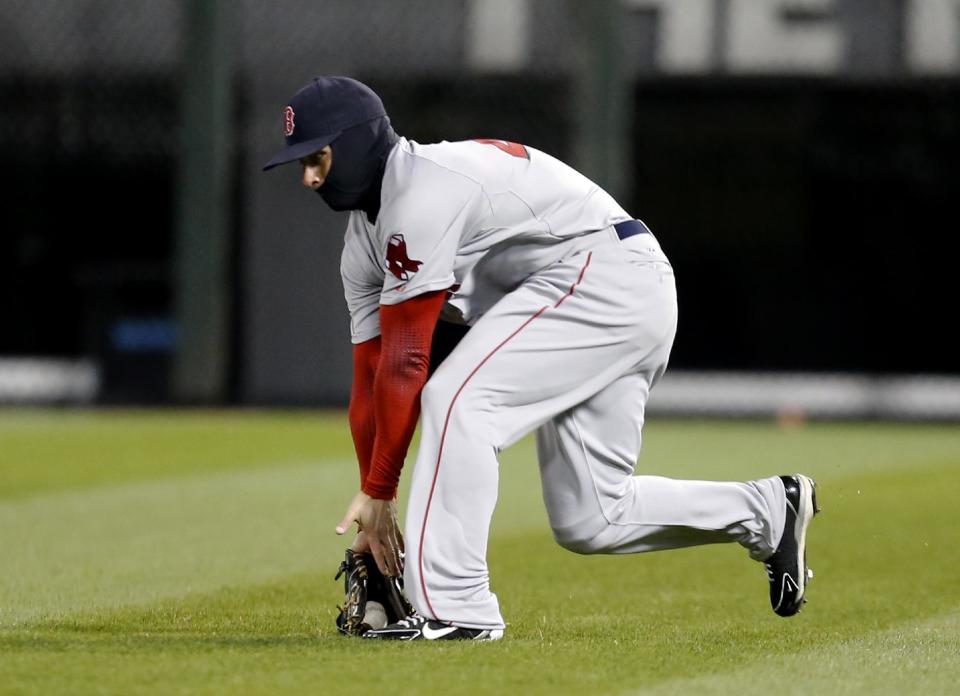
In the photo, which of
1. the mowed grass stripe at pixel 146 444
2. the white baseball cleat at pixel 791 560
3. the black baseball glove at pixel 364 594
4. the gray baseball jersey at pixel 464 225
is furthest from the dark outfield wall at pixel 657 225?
the black baseball glove at pixel 364 594

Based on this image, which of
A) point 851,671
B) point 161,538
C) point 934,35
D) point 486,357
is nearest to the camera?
point 851,671

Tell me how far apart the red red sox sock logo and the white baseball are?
1.10 m

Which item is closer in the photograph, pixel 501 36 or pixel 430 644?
pixel 430 644

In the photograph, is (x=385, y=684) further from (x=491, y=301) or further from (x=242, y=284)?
(x=242, y=284)

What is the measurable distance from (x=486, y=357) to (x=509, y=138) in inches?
535

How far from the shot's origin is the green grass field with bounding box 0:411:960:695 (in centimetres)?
491

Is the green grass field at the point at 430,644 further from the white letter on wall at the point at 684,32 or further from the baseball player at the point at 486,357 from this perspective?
the white letter on wall at the point at 684,32

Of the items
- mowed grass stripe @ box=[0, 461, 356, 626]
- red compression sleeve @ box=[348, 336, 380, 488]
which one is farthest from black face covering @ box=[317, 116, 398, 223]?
mowed grass stripe @ box=[0, 461, 356, 626]

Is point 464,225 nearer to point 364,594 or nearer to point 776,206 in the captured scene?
point 364,594

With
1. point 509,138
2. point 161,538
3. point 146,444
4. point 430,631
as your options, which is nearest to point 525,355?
point 430,631

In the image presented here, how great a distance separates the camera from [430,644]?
209 inches

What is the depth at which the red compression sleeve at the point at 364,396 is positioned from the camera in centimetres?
578

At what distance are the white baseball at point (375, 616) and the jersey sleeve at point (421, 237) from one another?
1.00 m

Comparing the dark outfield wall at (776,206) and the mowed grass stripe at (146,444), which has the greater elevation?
the dark outfield wall at (776,206)
